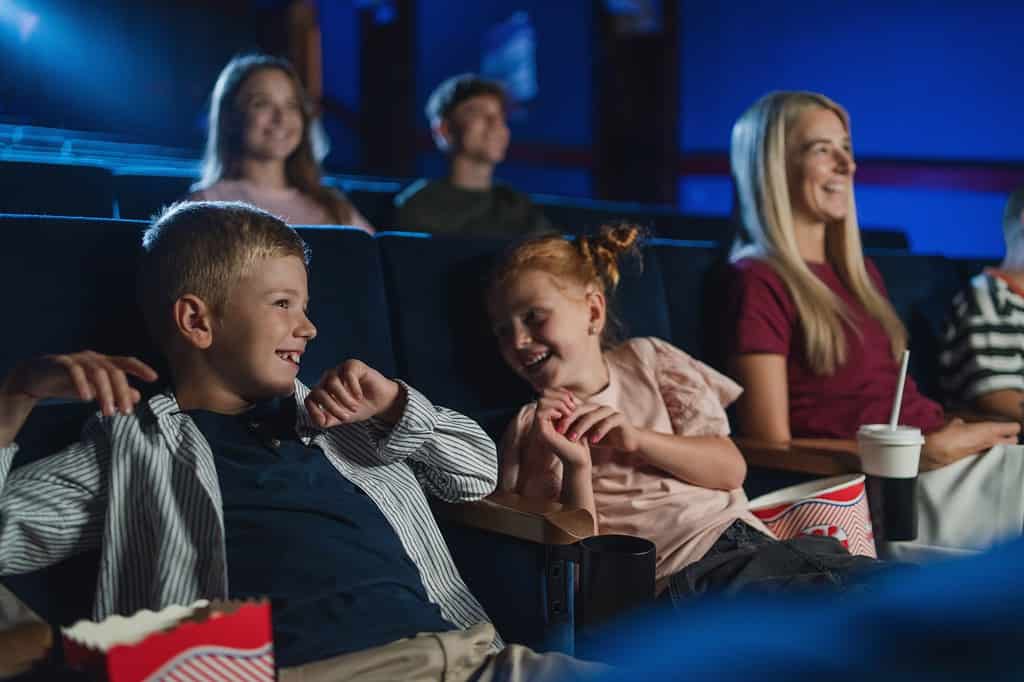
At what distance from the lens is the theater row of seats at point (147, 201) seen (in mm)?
1877

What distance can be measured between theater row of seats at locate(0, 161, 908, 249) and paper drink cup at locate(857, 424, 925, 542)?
65cm

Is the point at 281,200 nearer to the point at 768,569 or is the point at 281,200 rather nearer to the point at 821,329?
the point at 821,329

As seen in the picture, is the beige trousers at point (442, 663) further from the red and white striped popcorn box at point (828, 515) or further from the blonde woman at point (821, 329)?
the blonde woman at point (821, 329)

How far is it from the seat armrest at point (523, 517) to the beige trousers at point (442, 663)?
0.57ft

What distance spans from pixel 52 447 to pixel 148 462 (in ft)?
0.47

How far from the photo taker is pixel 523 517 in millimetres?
1338

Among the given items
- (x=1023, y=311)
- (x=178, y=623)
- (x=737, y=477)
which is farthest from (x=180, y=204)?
(x=1023, y=311)

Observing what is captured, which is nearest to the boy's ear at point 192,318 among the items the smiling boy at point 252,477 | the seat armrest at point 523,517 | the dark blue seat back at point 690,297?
the smiling boy at point 252,477

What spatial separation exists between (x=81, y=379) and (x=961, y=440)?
1572 millimetres

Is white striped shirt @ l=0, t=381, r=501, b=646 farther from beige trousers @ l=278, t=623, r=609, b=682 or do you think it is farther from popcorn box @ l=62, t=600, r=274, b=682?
popcorn box @ l=62, t=600, r=274, b=682

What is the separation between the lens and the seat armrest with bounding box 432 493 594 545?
1295mm

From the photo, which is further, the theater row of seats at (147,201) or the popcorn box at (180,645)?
the theater row of seats at (147,201)

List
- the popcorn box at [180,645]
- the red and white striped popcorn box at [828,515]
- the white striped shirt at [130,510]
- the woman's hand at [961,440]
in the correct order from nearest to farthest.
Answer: the popcorn box at [180,645]
the white striped shirt at [130,510]
the red and white striped popcorn box at [828,515]
the woman's hand at [961,440]

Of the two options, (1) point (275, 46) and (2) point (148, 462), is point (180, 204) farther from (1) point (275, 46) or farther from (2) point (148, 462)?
(1) point (275, 46)
